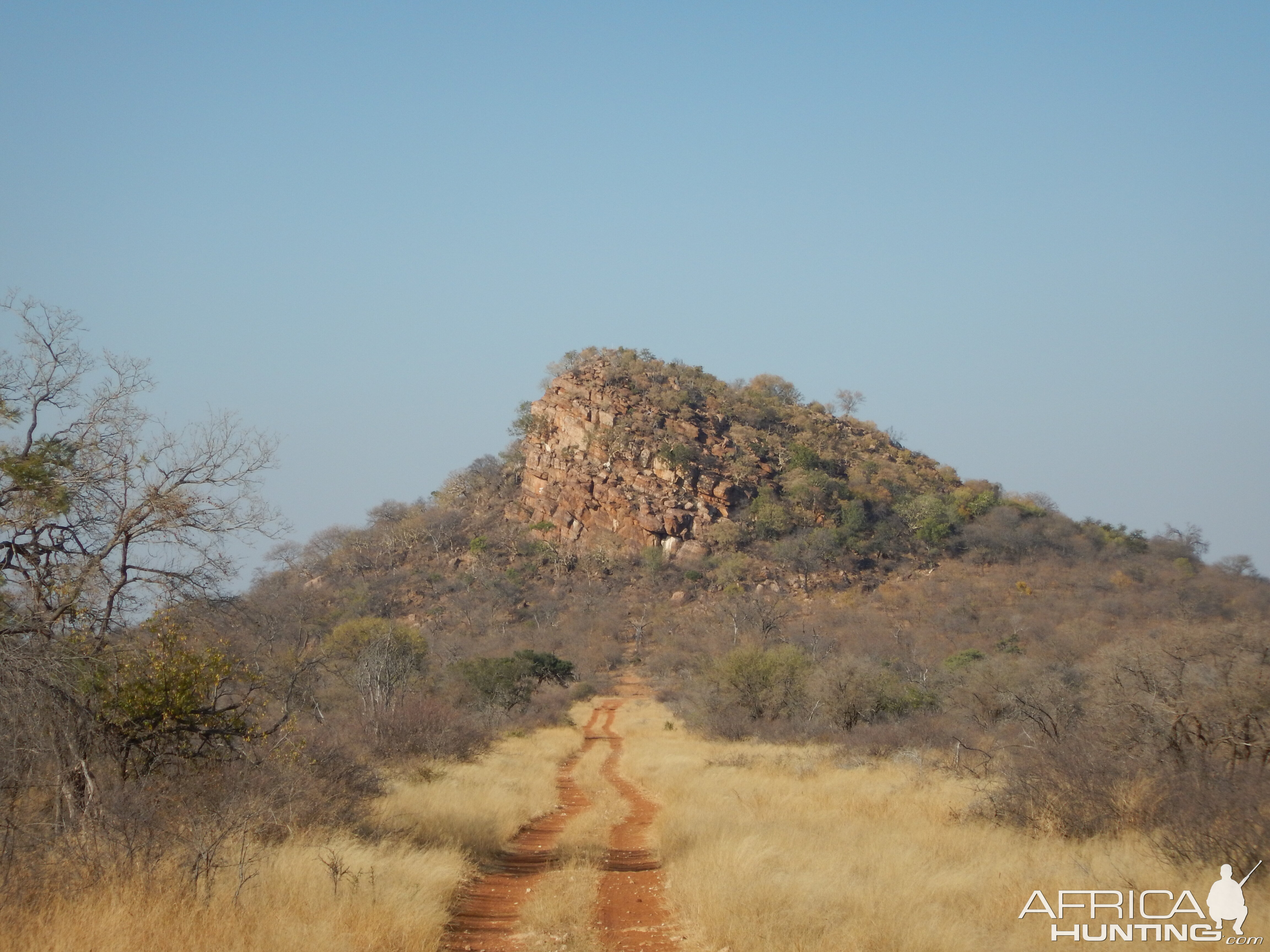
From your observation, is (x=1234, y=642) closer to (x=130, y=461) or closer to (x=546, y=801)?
(x=546, y=801)

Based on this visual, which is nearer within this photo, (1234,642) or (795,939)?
(795,939)

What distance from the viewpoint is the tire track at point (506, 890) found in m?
7.78

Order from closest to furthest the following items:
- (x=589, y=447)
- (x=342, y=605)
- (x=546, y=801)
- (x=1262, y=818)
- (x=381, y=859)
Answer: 1. (x=1262, y=818)
2. (x=381, y=859)
3. (x=546, y=801)
4. (x=342, y=605)
5. (x=589, y=447)

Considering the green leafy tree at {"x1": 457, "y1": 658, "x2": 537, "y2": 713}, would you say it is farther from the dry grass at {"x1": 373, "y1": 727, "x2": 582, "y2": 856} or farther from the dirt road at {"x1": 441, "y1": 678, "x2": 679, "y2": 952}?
the dirt road at {"x1": 441, "y1": 678, "x2": 679, "y2": 952}

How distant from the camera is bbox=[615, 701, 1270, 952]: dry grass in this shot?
7430mm

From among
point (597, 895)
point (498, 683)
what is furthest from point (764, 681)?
point (597, 895)

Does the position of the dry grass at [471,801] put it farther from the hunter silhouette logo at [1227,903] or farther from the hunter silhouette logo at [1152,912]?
the hunter silhouette logo at [1227,903]

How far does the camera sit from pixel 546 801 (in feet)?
55.0

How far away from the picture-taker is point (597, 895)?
372 inches

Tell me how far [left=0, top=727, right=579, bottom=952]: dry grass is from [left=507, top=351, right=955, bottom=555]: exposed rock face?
53679 millimetres

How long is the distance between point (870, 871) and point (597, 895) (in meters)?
2.89

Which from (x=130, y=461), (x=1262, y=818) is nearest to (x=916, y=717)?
(x=1262, y=818)

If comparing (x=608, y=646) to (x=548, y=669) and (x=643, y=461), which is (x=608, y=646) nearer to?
(x=548, y=669)

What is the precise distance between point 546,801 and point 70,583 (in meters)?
9.96
